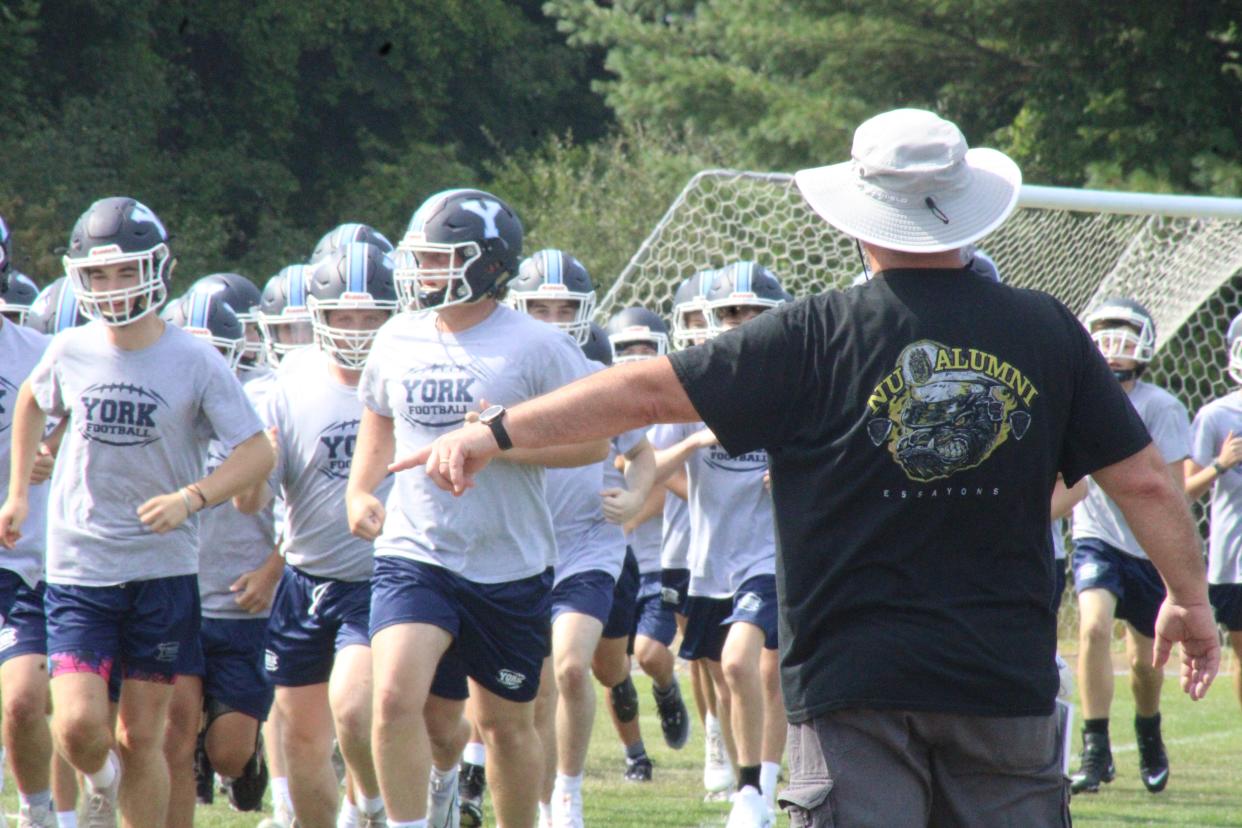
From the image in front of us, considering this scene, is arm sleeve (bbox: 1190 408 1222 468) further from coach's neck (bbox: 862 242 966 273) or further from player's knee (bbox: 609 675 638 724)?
coach's neck (bbox: 862 242 966 273)

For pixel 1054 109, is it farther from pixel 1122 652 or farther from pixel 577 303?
pixel 577 303

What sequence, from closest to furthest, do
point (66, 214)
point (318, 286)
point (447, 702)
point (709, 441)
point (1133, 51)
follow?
point (447, 702)
point (318, 286)
point (709, 441)
point (1133, 51)
point (66, 214)

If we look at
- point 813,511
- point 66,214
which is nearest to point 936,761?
point 813,511

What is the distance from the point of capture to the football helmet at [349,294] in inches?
272

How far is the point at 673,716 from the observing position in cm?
1031

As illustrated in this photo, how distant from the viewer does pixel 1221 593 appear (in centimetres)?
966

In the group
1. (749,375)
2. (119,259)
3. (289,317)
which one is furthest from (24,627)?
(749,375)

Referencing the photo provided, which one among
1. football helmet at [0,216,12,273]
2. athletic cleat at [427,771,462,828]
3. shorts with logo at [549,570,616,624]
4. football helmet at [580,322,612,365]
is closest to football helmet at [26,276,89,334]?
football helmet at [0,216,12,273]

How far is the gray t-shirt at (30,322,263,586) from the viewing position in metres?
6.24

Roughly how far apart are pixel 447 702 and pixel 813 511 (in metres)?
2.57

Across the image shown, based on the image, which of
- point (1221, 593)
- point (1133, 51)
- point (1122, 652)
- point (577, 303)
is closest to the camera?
point (577, 303)

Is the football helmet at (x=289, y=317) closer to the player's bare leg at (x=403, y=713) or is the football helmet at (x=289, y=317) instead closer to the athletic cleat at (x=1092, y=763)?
the player's bare leg at (x=403, y=713)

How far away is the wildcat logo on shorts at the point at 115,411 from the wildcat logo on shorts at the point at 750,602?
2981 mm

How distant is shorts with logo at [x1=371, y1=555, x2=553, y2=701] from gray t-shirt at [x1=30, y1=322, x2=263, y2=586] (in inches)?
34.4
